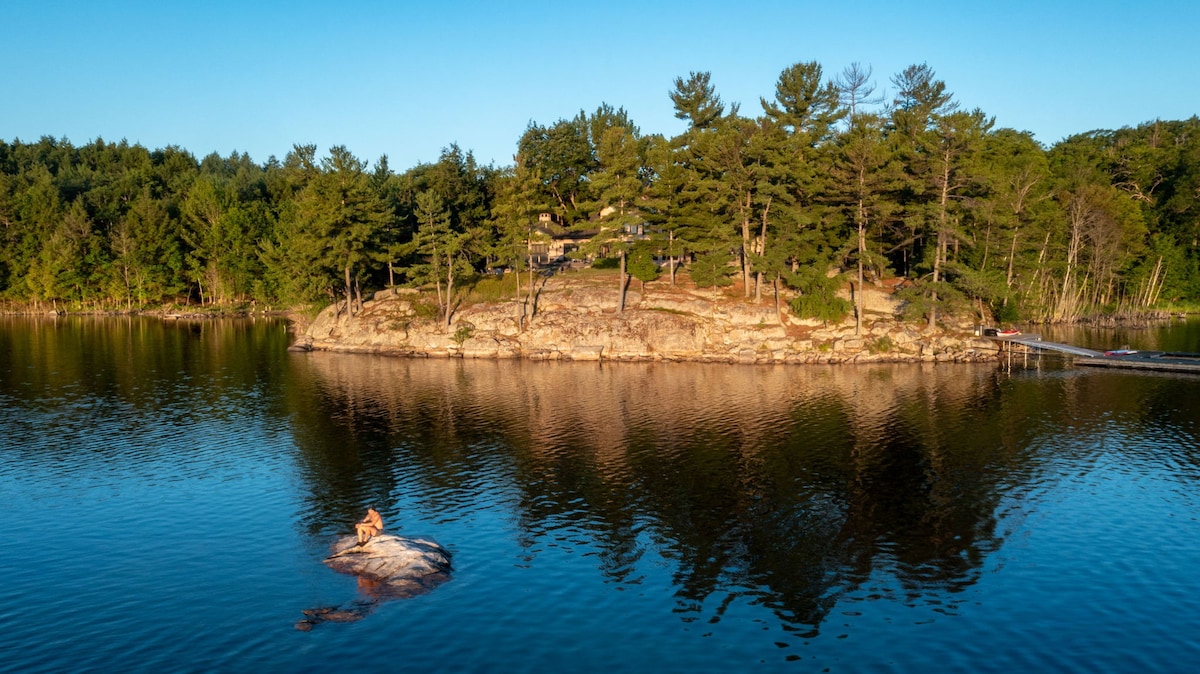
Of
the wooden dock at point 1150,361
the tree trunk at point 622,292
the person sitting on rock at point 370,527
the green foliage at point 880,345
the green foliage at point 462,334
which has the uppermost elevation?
the tree trunk at point 622,292

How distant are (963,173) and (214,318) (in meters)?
134

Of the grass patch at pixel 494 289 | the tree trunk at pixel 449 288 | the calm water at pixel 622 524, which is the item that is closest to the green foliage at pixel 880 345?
the calm water at pixel 622 524

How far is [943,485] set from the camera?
45125 millimetres

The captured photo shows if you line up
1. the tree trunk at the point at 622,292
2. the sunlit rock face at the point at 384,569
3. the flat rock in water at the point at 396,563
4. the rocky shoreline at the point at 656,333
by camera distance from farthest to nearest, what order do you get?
the tree trunk at the point at 622,292, the rocky shoreline at the point at 656,333, the flat rock in water at the point at 396,563, the sunlit rock face at the point at 384,569

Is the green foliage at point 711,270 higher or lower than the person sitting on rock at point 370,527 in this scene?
Result: higher

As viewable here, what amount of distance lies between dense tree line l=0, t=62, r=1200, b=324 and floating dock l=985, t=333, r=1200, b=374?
615 cm

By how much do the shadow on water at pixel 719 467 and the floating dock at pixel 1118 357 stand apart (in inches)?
583

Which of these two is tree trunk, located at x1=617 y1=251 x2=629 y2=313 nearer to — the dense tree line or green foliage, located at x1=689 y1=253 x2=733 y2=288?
the dense tree line

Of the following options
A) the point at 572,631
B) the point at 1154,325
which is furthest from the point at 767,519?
the point at 1154,325

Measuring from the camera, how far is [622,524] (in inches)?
1556

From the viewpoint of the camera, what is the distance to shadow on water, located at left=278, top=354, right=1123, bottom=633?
1361 inches

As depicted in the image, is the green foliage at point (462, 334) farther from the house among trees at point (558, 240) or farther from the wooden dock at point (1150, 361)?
the wooden dock at point (1150, 361)

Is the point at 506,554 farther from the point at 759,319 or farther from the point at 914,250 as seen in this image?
the point at 914,250

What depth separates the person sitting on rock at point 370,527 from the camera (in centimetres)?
3462
